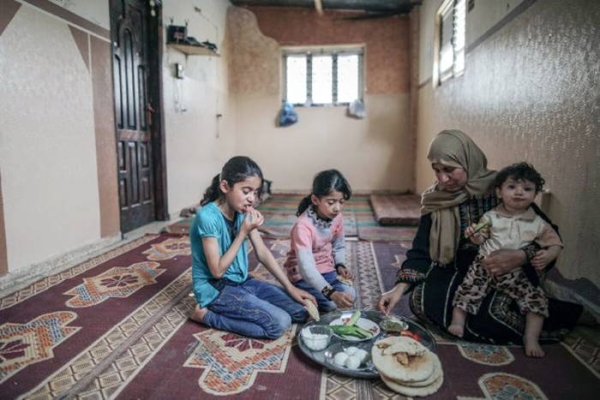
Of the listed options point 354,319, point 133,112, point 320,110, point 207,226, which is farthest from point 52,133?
point 320,110

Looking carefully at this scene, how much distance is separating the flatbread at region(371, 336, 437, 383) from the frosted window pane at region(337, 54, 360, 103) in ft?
20.0

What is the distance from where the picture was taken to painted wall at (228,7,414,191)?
22.7 feet

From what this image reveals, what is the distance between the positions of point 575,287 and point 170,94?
4212mm

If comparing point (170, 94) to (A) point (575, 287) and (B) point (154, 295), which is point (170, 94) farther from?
(A) point (575, 287)

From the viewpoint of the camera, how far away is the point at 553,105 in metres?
2.31

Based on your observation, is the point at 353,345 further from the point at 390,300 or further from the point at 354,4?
the point at 354,4

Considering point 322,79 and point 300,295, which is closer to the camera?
point 300,295

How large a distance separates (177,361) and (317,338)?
21.2 inches

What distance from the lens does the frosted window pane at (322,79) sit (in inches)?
282

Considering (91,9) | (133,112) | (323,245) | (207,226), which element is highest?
(91,9)

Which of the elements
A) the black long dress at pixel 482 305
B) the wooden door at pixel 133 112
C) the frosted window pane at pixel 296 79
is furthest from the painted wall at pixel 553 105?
the frosted window pane at pixel 296 79

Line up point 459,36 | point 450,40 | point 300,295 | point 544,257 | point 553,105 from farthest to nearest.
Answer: point 450,40, point 459,36, point 553,105, point 300,295, point 544,257

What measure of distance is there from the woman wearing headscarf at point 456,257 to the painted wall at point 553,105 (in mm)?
479

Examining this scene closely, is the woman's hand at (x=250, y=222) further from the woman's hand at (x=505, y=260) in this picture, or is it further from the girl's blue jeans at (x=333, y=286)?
the woman's hand at (x=505, y=260)
